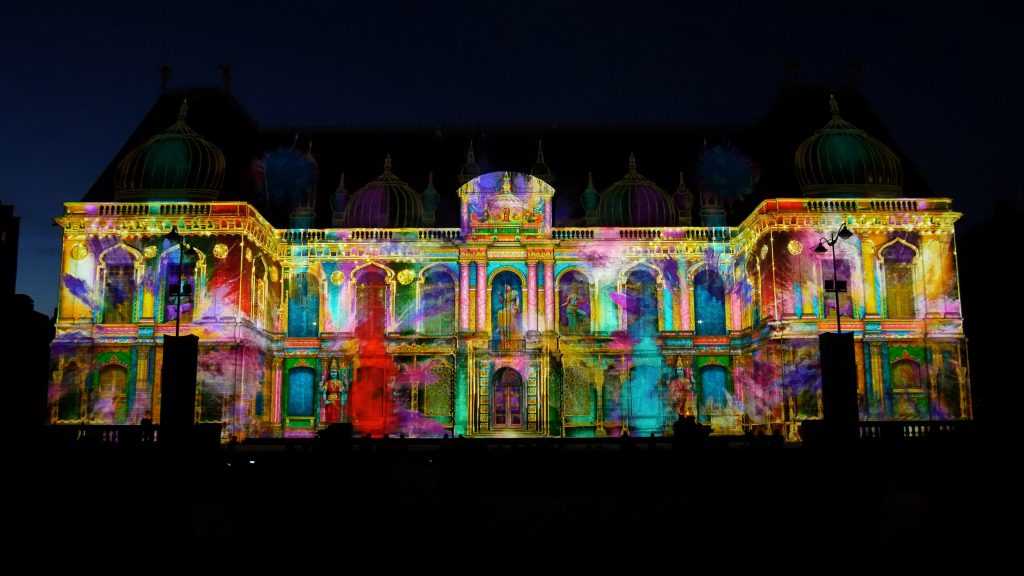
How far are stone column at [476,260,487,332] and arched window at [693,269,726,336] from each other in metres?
11.1

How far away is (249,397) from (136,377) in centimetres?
509

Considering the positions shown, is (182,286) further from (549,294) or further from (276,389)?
(549,294)

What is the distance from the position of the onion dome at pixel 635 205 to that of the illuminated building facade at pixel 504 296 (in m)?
0.11

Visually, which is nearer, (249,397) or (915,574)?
A: (915,574)

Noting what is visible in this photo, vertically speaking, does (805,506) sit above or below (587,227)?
below

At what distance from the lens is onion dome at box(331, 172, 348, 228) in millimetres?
50491

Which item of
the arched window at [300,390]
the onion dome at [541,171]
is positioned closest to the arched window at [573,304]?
the onion dome at [541,171]

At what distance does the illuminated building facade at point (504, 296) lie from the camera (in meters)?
42.5

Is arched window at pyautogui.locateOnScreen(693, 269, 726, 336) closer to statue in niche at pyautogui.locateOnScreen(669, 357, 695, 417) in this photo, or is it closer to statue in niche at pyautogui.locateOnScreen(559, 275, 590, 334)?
A: statue in niche at pyautogui.locateOnScreen(669, 357, 695, 417)

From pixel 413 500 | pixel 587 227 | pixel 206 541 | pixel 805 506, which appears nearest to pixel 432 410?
pixel 587 227

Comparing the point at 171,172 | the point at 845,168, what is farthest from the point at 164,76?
the point at 845,168

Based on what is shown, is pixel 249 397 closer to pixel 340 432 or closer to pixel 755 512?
pixel 340 432

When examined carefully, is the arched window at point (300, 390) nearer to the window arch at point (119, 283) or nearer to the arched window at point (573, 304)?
the window arch at point (119, 283)

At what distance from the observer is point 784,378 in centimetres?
4188
